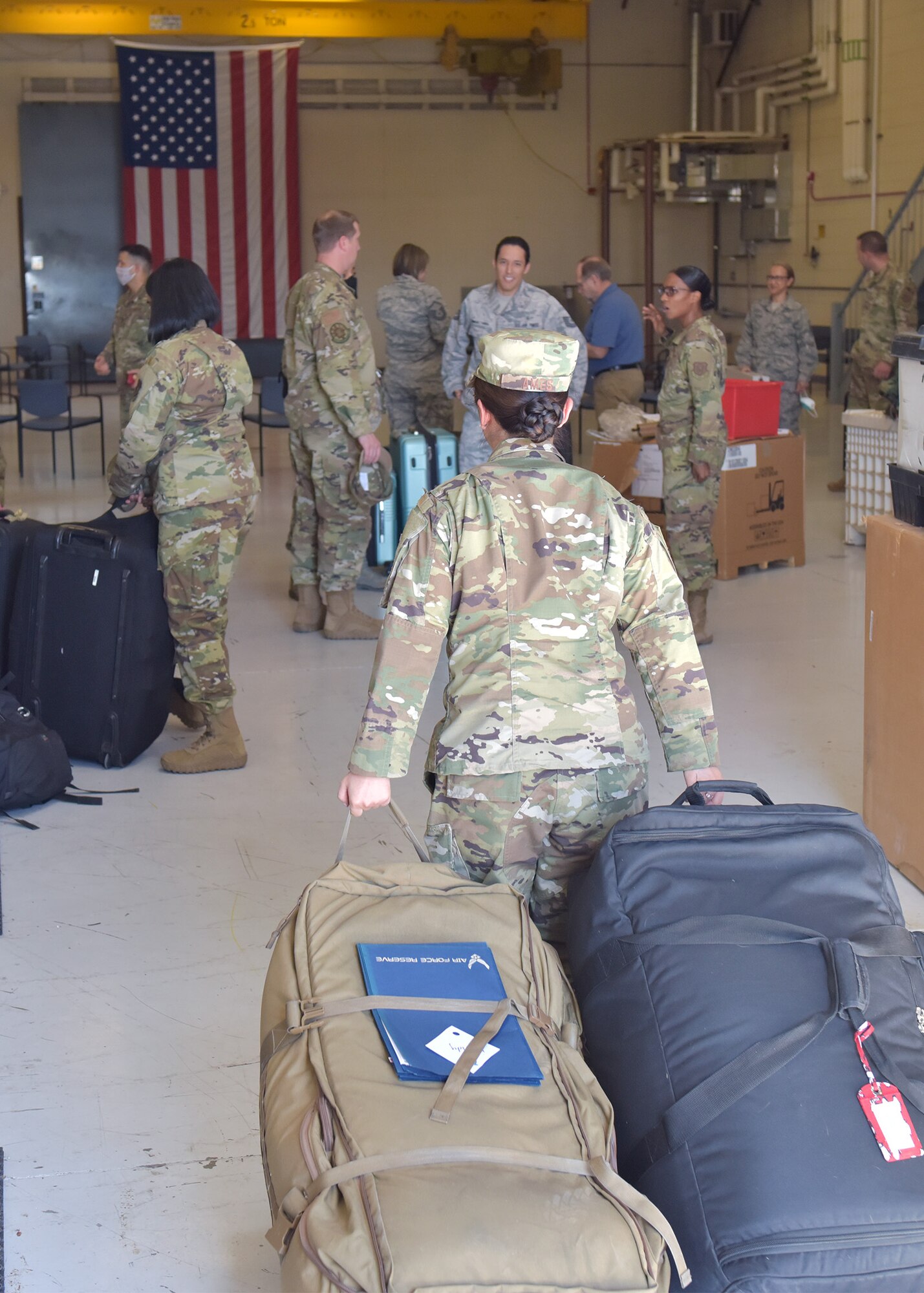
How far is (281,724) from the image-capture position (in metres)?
4.36

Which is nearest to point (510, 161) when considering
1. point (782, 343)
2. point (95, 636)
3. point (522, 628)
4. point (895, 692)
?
point (782, 343)

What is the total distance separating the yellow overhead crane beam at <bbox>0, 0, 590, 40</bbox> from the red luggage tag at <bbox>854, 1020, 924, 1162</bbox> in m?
13.9

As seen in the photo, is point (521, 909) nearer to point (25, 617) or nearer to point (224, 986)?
point (224, 986)

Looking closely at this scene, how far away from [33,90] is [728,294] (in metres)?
8.10

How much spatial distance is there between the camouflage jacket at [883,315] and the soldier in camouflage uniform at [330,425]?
14.3ft

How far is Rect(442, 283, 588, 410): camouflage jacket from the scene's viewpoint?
6129 mm

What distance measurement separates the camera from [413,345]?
7.41m

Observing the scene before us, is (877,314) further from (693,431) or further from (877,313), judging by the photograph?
(693,431)

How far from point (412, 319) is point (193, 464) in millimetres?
3849

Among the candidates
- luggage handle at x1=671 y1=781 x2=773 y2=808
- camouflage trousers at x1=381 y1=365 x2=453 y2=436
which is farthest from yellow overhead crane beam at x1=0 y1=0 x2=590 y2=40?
luggage handle at x1=671 y1=781 x2=773 y2=808

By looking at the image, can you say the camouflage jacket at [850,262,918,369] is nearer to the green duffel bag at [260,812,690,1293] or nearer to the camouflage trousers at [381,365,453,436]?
the camouflage trousers at [381,365,453,436]

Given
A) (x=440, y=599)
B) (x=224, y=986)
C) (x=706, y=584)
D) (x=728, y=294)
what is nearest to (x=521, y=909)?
(x=440, y=599)

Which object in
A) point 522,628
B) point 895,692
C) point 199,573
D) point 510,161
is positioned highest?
point 510,161

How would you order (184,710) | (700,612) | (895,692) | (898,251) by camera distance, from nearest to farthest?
(895,692) → (184,710) → (700,612) → (898,251)
